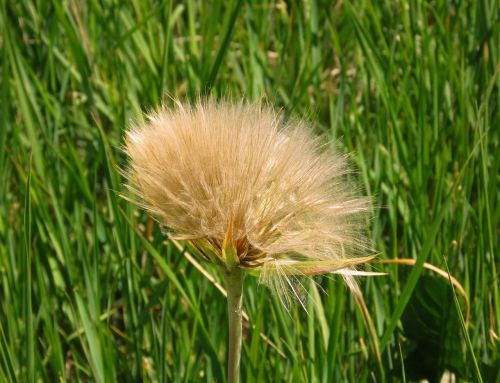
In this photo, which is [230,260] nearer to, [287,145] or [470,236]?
[287,145]

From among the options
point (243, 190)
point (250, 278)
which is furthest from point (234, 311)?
point (250, 278)

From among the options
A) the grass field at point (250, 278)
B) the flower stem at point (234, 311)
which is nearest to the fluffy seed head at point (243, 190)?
the flower stem at point (234, 311)

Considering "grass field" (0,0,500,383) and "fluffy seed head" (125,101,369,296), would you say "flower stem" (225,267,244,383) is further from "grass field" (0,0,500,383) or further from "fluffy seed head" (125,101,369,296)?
"grass field" (0,0,500,383)

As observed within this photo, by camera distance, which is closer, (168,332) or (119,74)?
(168,332)

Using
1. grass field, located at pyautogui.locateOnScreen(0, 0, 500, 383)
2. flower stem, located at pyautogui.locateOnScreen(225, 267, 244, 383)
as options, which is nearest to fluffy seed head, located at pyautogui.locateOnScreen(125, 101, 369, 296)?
flower stem, located at pyautogui.locateOnScreen(225, 267, 244, 383)

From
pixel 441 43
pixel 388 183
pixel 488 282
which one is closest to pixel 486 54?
pixel 441 43

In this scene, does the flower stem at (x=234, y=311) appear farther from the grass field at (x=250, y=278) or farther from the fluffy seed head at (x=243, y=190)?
the grass field at (x=250, y=278)
